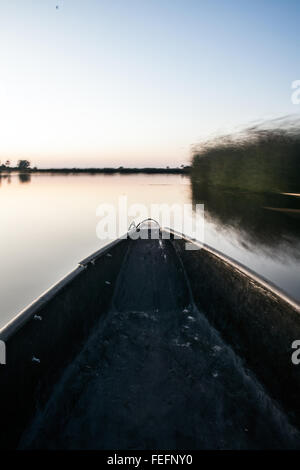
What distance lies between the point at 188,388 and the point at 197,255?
7.38ft

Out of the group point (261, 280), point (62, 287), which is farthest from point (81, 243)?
Answer: point (261, 280)

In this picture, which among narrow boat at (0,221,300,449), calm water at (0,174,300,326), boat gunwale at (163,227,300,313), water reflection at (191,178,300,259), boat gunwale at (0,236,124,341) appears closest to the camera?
boat gunwale at (0,236,124,341)

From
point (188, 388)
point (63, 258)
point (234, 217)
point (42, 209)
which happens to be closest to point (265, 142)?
point (234, 217)

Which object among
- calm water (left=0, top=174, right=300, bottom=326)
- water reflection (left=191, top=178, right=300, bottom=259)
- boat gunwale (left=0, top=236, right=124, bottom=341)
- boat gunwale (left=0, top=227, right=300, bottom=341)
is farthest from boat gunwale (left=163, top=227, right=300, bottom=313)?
water reflection (left=191, top=178, right=300, bottom=259)

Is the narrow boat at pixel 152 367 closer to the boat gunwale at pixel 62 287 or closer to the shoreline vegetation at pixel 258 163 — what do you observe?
the boat gunwale at pixel 62 287

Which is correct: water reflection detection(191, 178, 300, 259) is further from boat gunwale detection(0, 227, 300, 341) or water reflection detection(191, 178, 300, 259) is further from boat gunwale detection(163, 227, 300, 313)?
boat gunwale detection(0, 227, 300, 341)

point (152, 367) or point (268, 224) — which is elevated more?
point (268, 224)

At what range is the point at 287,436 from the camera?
88.6 inches

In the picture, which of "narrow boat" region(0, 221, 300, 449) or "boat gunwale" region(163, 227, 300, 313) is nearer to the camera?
"narrow boat" region(0, 221, 300, 449)

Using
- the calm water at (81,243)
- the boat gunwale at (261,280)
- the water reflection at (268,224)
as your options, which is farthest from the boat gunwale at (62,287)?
the water reflection at (268,224)

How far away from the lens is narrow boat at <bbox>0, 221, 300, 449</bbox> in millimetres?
2201

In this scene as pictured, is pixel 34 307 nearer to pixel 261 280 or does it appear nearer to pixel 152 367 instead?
pixel 152 367

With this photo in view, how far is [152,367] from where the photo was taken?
3.04 m

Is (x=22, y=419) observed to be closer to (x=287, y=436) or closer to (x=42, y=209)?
(x=287, y=436)
